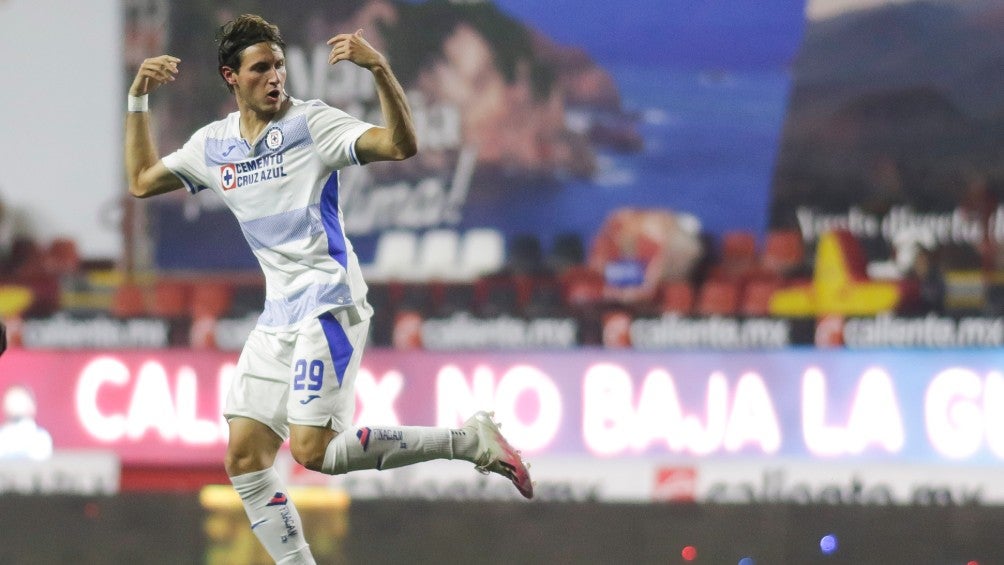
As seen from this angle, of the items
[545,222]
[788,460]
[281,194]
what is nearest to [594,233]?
[545,222]

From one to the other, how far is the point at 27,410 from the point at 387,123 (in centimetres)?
470

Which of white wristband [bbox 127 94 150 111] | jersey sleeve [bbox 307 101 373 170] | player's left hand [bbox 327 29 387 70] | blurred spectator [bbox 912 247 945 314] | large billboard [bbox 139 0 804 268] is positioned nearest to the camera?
player's left hand [bbox 327 29 387 70]

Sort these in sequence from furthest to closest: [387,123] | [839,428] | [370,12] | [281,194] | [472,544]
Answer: [370,12]
[839,428]
[472,544]
[281,194]
[387,123]

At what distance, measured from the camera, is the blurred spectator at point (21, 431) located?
27.8ft

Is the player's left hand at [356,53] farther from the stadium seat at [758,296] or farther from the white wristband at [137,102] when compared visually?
the stadium seat at [758,296]

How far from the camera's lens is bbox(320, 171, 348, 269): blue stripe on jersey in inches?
185

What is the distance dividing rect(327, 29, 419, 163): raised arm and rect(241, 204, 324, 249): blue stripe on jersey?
0.31 meters

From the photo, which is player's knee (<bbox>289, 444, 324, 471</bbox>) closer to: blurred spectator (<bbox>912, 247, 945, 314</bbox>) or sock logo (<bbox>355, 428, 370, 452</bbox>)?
sock logo (<bbox>355, 428, 370, 452</bbox>)

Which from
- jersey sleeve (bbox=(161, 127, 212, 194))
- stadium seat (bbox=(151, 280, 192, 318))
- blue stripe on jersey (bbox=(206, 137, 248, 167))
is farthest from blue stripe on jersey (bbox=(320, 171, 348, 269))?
stadium seat (bbox=(151, 280, 192, 318))

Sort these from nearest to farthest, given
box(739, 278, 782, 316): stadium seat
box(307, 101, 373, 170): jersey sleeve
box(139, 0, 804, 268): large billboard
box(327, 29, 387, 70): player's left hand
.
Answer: box(327, 29, 387, 70): player's left hand, box(307, 101, 373, 170): jersey sleeve, box(739, 278, 782, 316): stadium seat, box(139, 0, 804, 268): large billboard

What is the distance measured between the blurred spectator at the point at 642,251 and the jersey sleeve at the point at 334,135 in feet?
11.6

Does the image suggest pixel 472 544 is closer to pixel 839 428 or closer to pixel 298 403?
pixel 839 428

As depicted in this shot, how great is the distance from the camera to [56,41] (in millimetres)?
8734

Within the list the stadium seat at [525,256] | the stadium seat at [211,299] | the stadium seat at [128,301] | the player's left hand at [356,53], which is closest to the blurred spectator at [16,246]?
the stadium seat at [128,301]
